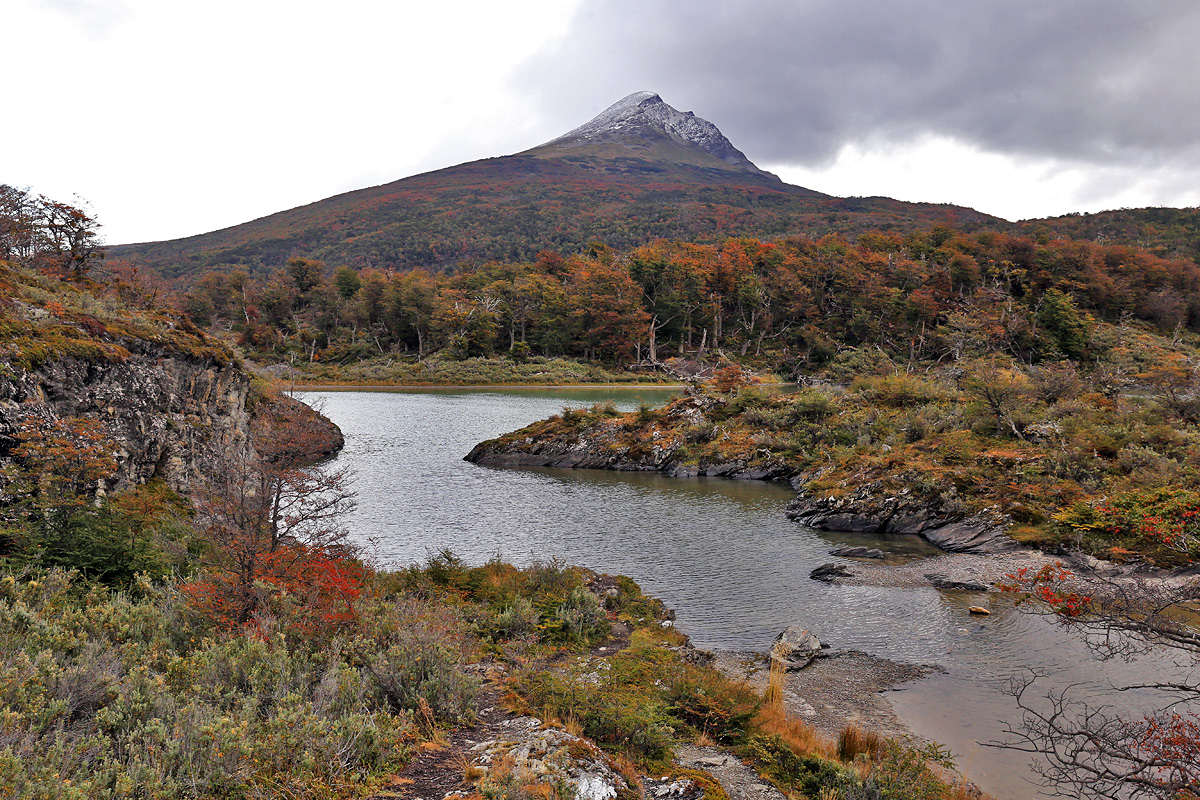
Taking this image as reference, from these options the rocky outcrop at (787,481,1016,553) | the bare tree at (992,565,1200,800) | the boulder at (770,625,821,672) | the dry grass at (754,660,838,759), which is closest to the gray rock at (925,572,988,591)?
the rocky outcrop at (787,481,1016,553)

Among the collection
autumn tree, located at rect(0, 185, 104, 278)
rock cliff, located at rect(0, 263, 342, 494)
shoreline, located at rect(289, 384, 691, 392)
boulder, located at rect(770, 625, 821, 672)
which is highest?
autumn tree, located at rect(0, 185, 104, 278)

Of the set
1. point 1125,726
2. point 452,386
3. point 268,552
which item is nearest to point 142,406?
point 268,552

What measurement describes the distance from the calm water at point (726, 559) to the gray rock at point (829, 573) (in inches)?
15.3

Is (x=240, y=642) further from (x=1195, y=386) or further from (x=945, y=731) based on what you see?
(x=1195, y=386)

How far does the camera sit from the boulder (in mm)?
11406

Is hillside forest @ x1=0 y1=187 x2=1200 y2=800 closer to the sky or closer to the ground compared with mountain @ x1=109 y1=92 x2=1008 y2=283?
closer to the ground

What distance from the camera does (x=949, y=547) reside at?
19.0 metres

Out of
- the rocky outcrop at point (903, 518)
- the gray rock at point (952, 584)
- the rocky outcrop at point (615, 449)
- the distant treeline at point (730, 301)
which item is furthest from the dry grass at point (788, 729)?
the distant treeline at point (730, 301)

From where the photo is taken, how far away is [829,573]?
16.6 metres

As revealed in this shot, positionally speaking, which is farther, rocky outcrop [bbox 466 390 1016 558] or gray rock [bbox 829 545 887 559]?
rocky outcrop [bbox 466 390 1016 558]

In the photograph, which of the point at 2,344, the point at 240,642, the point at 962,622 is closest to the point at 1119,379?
the point at 962,622

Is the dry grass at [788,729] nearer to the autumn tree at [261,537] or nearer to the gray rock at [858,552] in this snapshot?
the autumn tree at [261,537]

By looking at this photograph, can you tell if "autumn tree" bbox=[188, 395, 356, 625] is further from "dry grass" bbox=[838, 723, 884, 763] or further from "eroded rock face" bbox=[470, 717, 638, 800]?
"dry grass" bbox=[838, 723, 884, 763]

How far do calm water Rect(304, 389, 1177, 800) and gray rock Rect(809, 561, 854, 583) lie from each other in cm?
39
